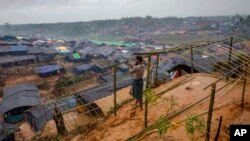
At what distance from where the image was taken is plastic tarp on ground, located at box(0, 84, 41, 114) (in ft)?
69.8

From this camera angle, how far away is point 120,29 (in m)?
101

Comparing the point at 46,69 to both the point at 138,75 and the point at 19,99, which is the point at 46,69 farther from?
the point at 138,75

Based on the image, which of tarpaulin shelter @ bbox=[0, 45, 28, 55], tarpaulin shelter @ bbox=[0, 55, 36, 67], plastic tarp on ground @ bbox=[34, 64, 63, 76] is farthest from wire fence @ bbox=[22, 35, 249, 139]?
tarpaulin shelter @ bbox=[0, 45, 28, 55]

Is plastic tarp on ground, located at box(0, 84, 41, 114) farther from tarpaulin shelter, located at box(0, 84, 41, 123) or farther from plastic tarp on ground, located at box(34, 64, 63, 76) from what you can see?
plastic tarp on ground, located at box(34, 64, 63, 76)


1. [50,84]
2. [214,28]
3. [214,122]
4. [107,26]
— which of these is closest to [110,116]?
[214,122]

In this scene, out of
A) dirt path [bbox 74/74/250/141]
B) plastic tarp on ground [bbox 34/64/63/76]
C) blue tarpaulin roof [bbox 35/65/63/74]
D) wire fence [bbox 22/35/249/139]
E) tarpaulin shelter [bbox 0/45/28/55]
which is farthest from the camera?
tarpaulin shelter [bbox 0/45/28/55]

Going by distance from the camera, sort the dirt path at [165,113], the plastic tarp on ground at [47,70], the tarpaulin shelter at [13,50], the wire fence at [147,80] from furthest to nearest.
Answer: the tarpaulin shelter at [13,50] → the plastic tarp on ground at [47,70] → the wire fence at [147,80] → the dirt path at [165,113]

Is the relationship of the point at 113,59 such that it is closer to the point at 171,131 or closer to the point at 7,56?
the point at 7,56

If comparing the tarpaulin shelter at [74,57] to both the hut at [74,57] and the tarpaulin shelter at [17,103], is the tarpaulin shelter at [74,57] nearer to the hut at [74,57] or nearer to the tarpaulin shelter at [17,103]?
the hut at [74,57]

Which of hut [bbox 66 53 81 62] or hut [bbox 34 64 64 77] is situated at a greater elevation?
hut [bbox 66 53 81 62]

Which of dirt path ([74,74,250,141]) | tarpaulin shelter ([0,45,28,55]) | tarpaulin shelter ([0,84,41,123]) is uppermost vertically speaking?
dirt path ([74,74,250,141])

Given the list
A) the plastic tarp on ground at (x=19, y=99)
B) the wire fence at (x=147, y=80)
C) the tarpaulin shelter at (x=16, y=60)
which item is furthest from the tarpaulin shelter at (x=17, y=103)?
the tarpaulin shelter at (x=16, y=60)

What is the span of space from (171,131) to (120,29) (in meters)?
96.0

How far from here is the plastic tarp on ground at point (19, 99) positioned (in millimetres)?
21266
